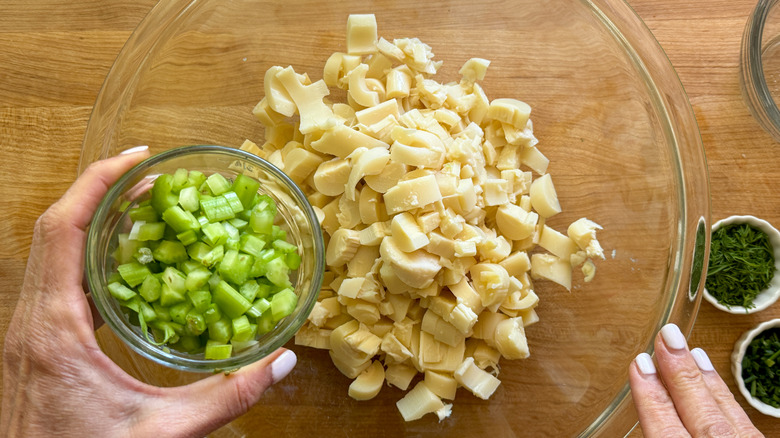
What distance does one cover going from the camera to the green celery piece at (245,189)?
4.89ft

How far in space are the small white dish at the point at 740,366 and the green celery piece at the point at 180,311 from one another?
183cm

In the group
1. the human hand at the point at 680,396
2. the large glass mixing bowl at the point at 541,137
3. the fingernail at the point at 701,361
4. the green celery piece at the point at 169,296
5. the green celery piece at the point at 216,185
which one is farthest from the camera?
the large glass mixing bowl at the point at 541,137

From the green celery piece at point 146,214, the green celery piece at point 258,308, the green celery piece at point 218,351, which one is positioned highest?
the green celery piece at point 146,214

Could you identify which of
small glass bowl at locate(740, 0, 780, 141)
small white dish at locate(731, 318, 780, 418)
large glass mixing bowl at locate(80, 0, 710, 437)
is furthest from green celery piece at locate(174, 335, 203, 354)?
small glass bowl at locate(740, 0, 780, 141)

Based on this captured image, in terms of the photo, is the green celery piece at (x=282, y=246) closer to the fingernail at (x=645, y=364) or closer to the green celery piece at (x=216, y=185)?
the green celery piece at (x=216, y=185)

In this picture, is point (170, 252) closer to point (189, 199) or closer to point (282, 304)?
point (189, 199)

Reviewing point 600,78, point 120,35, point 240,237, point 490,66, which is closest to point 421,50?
point 490,66

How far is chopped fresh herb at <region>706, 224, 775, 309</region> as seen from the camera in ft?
6.71

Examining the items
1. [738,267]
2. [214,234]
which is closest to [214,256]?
[214,234]

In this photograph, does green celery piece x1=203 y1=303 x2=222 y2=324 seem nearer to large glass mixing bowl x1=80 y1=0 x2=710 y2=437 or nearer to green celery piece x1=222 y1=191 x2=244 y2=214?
green celery piece x1=222 y1=191 x2=244 y2=214

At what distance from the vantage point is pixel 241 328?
140cm

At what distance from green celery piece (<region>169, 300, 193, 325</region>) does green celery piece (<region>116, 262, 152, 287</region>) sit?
0.11m

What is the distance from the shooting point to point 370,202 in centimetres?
166

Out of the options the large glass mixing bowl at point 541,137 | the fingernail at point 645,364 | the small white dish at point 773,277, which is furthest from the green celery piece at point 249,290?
the small white dish at point 773,277
